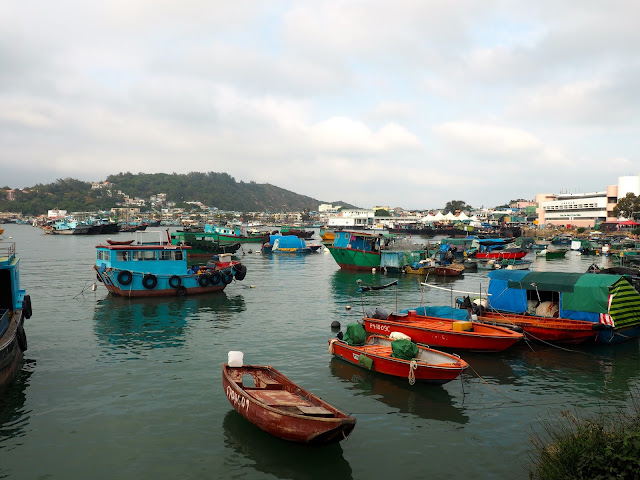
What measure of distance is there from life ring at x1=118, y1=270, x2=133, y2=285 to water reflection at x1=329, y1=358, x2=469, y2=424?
820 inches

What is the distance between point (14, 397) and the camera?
16.5 metres

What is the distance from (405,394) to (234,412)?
6.09 meters

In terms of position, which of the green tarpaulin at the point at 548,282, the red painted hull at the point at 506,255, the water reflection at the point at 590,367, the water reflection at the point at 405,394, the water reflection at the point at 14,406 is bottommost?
the water reflection at the point at 14,406

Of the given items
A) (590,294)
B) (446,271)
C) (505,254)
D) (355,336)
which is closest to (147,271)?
(355,336)

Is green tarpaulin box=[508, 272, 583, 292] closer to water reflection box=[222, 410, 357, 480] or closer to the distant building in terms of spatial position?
water reflection box=[222, 410, 357, 480]

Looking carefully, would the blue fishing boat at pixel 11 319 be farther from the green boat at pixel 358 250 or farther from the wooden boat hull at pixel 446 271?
the wooden boat hull at pixel 446 271

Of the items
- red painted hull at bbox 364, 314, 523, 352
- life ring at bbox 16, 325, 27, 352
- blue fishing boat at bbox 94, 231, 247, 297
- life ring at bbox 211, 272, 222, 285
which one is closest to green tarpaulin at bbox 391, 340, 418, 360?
red painted hull at bbox 364, 314, 523, 352

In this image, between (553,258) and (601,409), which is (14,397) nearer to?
(601,409)

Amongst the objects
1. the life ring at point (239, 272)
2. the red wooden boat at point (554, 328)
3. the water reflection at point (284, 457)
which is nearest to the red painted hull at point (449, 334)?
the red wooden boat at point (554, 328)

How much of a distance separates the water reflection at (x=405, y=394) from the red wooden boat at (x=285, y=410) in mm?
3725

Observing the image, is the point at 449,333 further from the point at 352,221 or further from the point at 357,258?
the point at 352,221

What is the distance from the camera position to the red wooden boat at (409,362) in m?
16.4

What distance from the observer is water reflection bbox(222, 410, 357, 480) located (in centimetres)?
1175

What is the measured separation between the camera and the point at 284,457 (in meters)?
12.4
